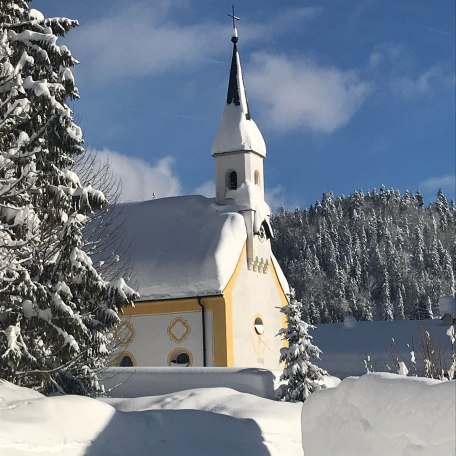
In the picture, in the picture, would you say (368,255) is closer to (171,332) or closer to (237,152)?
(237,152)

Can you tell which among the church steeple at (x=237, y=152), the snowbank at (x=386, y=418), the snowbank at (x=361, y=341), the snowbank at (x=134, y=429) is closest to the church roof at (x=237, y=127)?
the church steeple at (x=237, y=152)

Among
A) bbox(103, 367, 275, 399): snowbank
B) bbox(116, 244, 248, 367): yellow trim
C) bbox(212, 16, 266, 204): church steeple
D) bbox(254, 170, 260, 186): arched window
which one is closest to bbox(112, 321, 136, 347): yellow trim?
bbox(116, 244, 248, 367): yellow trim

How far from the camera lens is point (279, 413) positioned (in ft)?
38.3

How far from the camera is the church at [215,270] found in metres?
25.1

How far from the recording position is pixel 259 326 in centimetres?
2692

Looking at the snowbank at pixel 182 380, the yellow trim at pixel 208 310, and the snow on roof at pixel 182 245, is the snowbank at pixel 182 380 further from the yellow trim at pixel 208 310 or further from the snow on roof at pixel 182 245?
the snow on roof at pixel 182 245

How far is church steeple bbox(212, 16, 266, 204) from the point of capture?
28641mm

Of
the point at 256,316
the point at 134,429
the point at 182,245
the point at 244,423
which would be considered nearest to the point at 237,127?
the point at 182,245

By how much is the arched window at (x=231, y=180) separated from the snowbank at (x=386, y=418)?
21890mm

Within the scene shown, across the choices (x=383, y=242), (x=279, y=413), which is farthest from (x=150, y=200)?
(x=383, y=242)

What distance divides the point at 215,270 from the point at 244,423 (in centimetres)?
1467

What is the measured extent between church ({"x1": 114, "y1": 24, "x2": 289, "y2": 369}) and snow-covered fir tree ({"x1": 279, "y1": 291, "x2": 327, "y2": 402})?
456 cm

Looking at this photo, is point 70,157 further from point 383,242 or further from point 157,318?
point 383,242

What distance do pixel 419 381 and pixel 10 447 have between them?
5.06 meters
